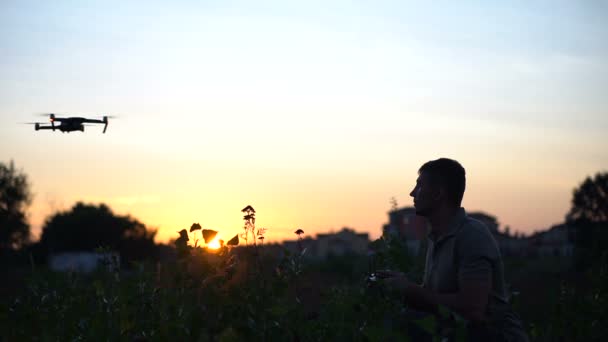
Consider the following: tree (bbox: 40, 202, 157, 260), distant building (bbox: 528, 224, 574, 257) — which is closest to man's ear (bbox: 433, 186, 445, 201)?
tree (bbox: 40, 202, 157, 260)

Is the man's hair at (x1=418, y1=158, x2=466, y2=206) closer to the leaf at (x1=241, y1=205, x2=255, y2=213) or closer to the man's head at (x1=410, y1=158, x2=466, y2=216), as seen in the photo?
the man's head at (x1=410, y1=158, x2=466, y2=216)

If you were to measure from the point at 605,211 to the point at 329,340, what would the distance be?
70430 mm

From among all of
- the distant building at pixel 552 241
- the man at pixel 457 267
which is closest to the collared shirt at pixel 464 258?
the man at pixel 457 267

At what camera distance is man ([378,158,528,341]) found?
16.0 feet

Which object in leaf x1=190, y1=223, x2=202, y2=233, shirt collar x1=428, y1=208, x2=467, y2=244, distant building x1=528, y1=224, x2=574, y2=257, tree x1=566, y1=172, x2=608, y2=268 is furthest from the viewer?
distant building x1=528, y1=224, x2=574, y2=257

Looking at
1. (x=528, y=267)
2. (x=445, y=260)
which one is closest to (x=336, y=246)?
(x=528, y=267)

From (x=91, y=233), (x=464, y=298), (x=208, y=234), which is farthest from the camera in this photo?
(x=91, y=233)

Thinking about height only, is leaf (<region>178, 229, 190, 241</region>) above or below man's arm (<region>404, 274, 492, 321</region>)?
above

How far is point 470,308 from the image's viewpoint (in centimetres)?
487

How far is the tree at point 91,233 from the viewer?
74562 mm

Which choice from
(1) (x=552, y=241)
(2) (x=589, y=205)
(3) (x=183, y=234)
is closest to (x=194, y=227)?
(3) (x=183, y=234)

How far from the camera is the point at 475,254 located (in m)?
4.96

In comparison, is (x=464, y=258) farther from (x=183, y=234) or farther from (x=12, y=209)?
(x=12, y=209)

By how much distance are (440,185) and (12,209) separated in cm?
7600
